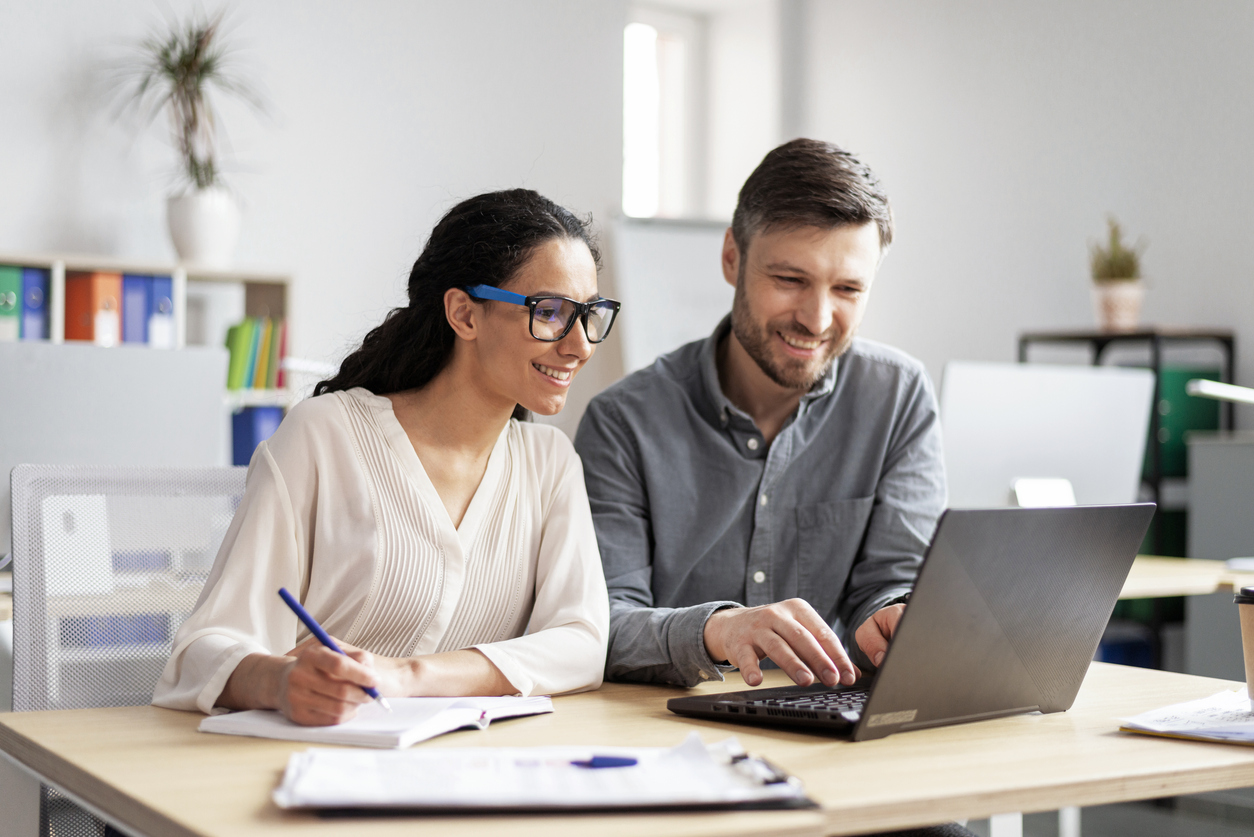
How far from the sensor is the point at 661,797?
786mm

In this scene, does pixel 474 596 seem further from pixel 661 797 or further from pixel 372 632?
pixel 661 797

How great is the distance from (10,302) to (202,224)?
2.15 feet

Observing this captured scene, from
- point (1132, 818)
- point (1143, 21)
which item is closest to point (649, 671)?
point (1132, 818)

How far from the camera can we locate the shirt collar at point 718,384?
170 cm

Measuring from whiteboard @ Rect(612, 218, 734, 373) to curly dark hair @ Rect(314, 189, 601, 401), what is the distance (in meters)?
3.31

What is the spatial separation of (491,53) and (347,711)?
175 inches

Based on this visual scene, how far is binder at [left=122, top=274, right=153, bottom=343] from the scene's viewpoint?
404 cm

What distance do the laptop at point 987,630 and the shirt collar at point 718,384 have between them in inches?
22.7

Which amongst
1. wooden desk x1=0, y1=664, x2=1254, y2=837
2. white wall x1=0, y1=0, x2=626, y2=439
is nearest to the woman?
wooden desk x1=0, y1=664, x2=1254, y2=837

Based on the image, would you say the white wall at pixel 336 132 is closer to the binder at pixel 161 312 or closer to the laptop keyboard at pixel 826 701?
the binder at pixel 161 312

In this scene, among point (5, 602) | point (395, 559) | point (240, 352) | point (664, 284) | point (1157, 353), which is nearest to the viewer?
point (395, 559)

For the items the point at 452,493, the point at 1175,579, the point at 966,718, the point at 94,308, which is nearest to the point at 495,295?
the point at 452,493

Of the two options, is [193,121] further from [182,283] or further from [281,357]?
[281,357]

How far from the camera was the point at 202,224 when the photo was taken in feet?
13.6
